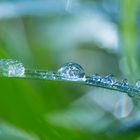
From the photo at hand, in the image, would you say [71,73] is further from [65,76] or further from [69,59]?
[69,59]

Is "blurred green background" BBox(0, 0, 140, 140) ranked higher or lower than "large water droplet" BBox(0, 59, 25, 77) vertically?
higher

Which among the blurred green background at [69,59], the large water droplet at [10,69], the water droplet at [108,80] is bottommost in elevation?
the large water droplet at [10,69]

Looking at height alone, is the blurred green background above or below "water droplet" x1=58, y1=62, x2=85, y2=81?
above

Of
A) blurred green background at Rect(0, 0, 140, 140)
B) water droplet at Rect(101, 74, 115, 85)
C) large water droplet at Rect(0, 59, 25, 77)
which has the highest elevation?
blurred green background at Rect(0, 0, 140, 140)

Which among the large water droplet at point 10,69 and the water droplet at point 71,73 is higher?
the water droplet at point 71,73
